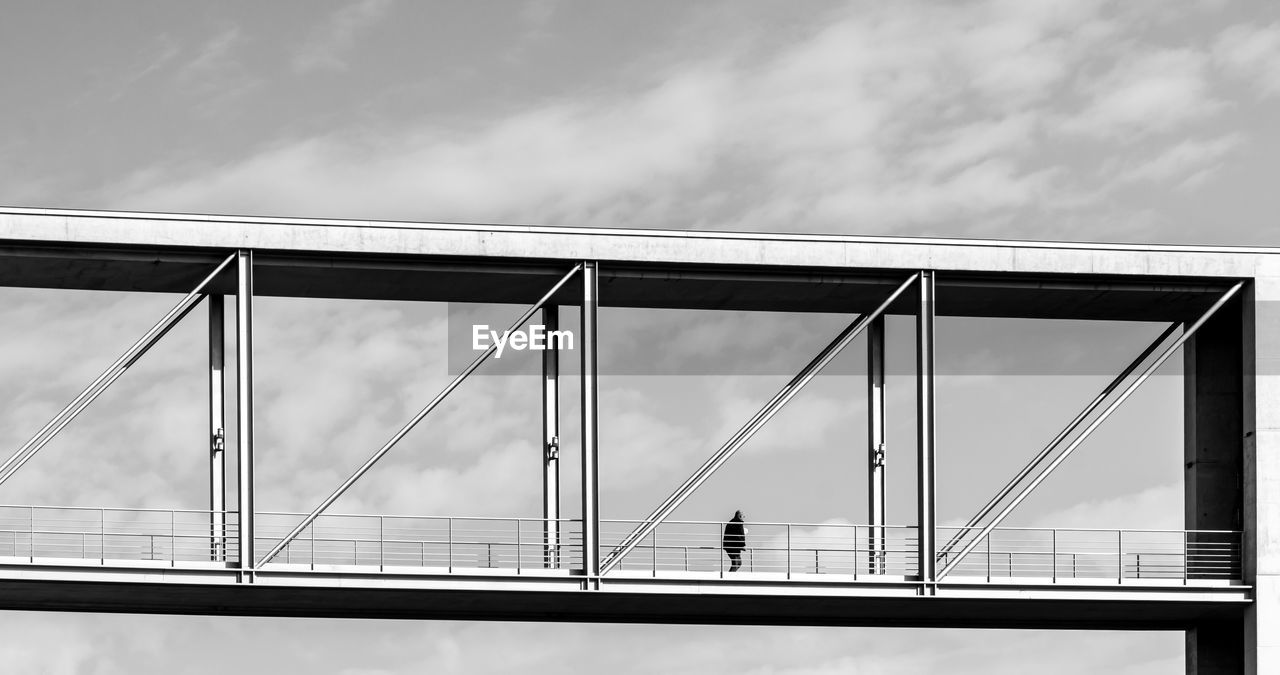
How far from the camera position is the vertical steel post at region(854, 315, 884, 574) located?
42469 mm

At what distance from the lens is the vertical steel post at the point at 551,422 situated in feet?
136

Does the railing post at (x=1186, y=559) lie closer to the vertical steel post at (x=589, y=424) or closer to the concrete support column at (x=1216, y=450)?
the concrete support column at (x=1216, y=450)

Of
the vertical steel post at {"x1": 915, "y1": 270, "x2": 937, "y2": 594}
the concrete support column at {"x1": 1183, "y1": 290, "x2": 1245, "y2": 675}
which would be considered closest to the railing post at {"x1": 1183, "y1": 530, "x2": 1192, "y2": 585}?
the concrete support column at {"x1": 1183, "y1": 290, "x2": 1245, "y2": 675}

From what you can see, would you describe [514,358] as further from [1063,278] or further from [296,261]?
[1063,278]

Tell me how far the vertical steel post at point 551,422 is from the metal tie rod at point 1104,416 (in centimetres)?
719

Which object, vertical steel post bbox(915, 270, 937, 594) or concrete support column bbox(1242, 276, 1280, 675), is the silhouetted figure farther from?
concrete support column bbox(1242, 276, 1280, 675)

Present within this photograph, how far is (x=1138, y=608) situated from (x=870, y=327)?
23.7ft

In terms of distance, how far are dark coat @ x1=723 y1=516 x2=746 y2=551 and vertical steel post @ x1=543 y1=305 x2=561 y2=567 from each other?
3.10m

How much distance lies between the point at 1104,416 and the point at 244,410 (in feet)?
51.5

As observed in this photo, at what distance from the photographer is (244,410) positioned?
3906 cm

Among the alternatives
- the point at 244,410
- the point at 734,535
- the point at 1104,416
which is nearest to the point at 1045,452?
the point at 1104,416

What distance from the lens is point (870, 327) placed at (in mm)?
43188

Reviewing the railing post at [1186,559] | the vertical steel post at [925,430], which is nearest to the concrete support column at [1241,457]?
the railing post at [1186,559]

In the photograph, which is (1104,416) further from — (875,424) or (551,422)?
(551,422)
